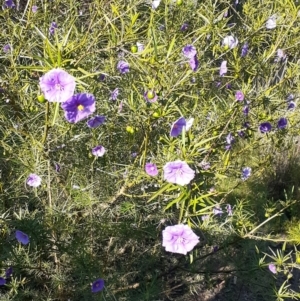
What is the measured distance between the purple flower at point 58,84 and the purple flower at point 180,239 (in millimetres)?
550

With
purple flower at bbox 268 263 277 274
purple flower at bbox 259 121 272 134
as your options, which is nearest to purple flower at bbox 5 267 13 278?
purple flower at bbox 268 263 277 274

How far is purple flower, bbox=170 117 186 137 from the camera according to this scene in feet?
4.95

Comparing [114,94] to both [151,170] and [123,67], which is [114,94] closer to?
[123,67]

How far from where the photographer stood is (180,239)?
1.56m

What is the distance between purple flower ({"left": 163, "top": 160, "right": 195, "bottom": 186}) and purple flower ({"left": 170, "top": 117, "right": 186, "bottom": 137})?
0.14m

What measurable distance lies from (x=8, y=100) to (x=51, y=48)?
72 cm

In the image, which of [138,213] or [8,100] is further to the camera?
[138,213]

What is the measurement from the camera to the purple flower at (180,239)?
1.50 m

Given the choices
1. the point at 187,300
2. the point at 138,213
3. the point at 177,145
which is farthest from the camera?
the point at 187,300

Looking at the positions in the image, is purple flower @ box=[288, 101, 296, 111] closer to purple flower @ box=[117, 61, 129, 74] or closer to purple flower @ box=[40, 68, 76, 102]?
purple flower @ box=[117, 61, 129, 74]

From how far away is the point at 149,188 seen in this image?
214 centimetres

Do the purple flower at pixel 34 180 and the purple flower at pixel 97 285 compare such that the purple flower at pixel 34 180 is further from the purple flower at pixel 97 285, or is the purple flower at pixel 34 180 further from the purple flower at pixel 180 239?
the purple flower at pixel 180 239

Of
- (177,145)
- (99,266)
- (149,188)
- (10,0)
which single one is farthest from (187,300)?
(10,0)

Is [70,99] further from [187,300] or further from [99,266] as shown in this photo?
[187,300]
